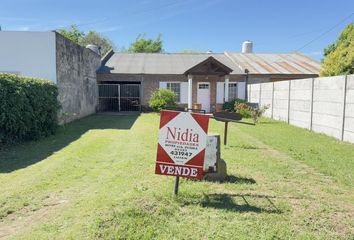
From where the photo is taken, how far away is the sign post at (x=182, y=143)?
4.57 m

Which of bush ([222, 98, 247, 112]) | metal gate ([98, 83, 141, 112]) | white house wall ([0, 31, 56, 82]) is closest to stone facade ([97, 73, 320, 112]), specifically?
metal gate ([98, 83, 141, 112])

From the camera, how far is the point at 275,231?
12.1 ft

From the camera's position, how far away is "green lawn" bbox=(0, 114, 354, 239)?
3.70 metres

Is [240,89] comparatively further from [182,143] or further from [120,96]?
[182,143]

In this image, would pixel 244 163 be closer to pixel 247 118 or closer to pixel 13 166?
pixel 13 166

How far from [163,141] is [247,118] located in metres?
14.4

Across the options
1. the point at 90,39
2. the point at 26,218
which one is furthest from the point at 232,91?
the point at 90,39

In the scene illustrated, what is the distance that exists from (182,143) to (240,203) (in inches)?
47.6

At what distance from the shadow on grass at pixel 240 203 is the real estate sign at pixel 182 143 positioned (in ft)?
1.40

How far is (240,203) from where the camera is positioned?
179 inches

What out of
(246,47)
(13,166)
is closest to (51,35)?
(13,166)

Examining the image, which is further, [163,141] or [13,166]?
[13,166]

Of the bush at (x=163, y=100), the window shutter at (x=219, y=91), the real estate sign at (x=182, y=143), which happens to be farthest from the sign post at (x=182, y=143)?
the window shutter at (x=219, y=91)

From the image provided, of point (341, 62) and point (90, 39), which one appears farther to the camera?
point (90, 39)
